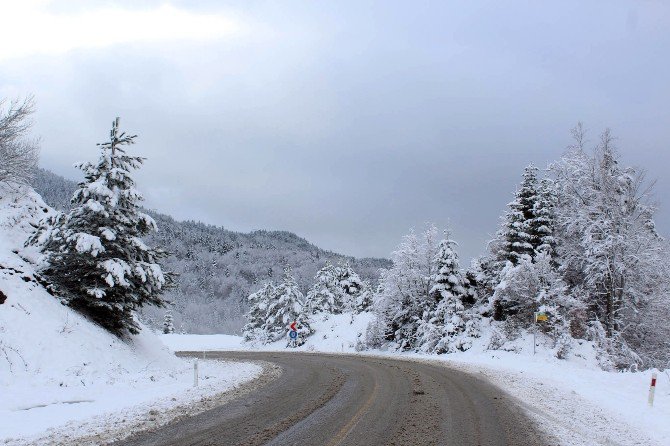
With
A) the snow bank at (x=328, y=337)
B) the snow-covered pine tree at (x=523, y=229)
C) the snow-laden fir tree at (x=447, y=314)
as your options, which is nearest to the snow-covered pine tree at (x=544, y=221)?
the snow-covered pine tree at (x=523, y=229)

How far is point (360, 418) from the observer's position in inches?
405

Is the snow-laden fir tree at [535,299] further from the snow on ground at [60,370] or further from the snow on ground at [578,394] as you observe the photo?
the snow on ground at [60,370]

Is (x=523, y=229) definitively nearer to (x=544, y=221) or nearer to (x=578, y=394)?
(x=544, y=221)

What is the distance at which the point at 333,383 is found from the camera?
51.3 feet

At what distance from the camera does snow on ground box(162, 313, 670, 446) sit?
10531mm

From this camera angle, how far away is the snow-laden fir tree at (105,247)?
54.0 ft

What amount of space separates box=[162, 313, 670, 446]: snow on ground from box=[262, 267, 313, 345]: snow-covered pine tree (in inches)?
891

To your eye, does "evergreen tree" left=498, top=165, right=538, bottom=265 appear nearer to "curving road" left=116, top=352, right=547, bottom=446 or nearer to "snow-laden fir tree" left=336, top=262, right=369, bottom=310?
"curving road" left=116, top=352, right=547, bottom=446

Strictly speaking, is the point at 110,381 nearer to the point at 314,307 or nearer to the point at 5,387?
the point at 5,387

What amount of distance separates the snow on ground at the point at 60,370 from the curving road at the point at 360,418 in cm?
141

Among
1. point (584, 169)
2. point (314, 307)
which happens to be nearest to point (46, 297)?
point (584, 169)

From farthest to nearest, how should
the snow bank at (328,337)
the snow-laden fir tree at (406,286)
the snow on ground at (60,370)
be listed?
the snow bank at (328,337)
the snow-laden fir tree at (406,286)
the snow on ground at (60,370)

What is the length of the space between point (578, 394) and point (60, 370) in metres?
15.5

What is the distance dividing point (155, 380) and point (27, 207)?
10208mm
